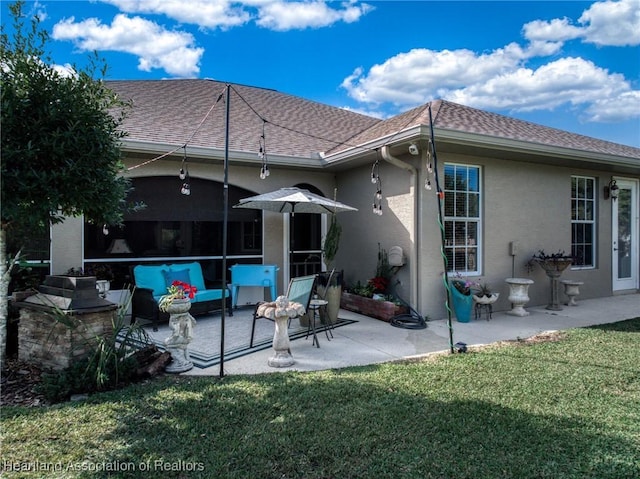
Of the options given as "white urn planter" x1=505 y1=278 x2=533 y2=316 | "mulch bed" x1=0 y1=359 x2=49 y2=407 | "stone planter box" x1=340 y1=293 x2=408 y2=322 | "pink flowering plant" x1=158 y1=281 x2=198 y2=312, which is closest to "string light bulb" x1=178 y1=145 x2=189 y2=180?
"pink flowering plant" x1=158 y1=281 x2=198 y2=312

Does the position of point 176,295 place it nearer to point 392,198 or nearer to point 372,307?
point 372,307

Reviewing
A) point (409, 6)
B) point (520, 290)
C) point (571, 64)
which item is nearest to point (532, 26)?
point (571, 64)

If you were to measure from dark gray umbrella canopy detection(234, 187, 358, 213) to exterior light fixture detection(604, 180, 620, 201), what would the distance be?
6574mm

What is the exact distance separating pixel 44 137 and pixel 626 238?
39.2ft

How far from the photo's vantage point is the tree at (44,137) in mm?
3199

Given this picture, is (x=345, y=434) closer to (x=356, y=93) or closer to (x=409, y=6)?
(x=409, y=6)

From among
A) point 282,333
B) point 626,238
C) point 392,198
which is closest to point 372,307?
point 392,198

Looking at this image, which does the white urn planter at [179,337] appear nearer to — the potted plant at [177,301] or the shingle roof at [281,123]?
the potted plant at [177,301]

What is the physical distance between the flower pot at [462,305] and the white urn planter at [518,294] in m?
1.06

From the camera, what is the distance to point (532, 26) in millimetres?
9422

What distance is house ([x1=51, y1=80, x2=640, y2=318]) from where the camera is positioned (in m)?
6.84

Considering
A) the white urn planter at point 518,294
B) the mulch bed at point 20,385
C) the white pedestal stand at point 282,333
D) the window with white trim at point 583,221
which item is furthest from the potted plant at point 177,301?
the window with white trim at point 583,221

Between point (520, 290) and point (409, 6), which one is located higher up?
point (409, 6)

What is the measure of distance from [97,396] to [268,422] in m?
1.67
